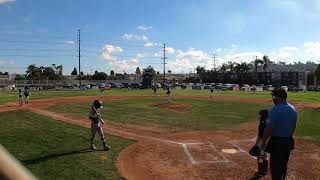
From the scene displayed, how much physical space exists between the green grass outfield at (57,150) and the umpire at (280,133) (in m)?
5.63

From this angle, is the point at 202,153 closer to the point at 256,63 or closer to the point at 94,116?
the point at 94,116

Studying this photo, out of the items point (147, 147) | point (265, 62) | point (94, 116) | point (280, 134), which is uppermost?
point (265, 62)

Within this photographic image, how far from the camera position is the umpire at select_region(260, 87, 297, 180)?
7.39 m

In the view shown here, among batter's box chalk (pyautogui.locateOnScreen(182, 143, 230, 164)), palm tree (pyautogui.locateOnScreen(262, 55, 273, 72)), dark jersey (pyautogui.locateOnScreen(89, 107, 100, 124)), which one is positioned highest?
palm tree (pyautogui.locateOnScreen(262, 55, 273, 72))

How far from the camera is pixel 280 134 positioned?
7.42 m

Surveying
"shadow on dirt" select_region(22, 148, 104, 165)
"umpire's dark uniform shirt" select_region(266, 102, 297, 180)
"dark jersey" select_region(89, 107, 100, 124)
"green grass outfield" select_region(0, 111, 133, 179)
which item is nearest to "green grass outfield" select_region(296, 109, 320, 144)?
"green grass outfield" select_region(0, 111, 133, 179)

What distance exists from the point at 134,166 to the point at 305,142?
27.8 ft

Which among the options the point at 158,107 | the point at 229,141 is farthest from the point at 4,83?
the point at 229,141

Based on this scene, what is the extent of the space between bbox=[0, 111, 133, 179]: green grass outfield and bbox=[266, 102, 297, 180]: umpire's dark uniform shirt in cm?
563

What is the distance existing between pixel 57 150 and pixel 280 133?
10.2 meters

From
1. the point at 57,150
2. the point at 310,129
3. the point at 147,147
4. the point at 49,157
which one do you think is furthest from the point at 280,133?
the point at 310,129

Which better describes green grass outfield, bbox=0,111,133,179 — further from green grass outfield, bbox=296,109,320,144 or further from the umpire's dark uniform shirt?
green grass outfield, bbox=296,109,320,144

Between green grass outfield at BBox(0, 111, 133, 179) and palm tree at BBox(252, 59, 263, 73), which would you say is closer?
green grass outfield at BBox(0, 111, 133, 179)

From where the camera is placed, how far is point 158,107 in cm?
3662
